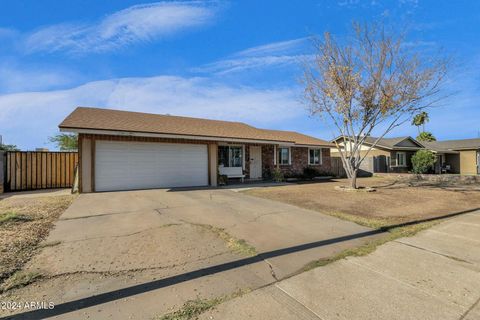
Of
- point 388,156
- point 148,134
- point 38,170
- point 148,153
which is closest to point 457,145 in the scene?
point 388,156

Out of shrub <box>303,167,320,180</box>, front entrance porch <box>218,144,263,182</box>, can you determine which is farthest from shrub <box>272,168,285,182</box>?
shrub <box>303,167,320,180</box>

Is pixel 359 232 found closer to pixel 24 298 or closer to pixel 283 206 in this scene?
pixel 283 206

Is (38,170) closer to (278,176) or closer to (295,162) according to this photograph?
(278,176)

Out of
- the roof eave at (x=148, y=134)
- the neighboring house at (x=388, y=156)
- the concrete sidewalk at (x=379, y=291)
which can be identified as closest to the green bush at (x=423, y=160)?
the neighboring house at (x=388, y=156)

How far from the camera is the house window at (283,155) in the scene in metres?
17.8

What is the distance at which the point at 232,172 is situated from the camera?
15328mm

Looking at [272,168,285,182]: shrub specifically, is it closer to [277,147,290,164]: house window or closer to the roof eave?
[277,147,290,164]: house window

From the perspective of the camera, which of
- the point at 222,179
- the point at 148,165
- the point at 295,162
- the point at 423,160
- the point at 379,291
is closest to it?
the point at 379,291

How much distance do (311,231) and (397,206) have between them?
16.6ft

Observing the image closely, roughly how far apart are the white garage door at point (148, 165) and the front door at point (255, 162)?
3.86 meters

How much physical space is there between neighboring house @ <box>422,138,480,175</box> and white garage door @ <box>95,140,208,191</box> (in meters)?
26.0

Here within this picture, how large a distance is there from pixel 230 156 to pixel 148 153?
17.0ft

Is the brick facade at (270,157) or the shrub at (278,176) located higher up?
the brick facade at (270,157)

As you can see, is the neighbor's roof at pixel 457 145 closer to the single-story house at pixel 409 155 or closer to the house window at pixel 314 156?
the single-story house at pixel 409 155
